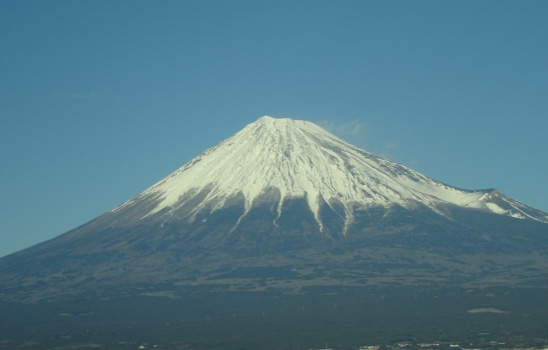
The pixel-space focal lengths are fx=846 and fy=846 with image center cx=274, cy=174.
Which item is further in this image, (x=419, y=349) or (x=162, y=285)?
(x=162, y=285)

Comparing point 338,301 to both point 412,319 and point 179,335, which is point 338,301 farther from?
point 179,335

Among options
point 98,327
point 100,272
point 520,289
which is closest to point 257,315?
point 98,327

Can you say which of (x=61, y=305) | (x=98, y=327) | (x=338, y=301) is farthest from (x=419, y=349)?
(x=61, y=305)

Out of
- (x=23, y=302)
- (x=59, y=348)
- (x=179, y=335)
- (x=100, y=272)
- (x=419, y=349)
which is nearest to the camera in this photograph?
(x=419, y=349)

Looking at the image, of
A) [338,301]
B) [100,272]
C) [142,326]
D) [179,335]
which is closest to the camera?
[179,335]

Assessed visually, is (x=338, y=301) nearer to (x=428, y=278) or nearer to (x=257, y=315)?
(x=257, y=315)

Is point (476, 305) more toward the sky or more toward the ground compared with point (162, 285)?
more toward the ground

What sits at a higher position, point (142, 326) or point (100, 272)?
point (100, 272)

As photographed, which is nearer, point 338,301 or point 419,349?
point 419,349

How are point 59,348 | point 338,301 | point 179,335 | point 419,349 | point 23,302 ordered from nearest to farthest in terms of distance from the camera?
1. point 419,349
2. point 59,348
3. point 179,335
4. point 338,301
5. point 23,302
